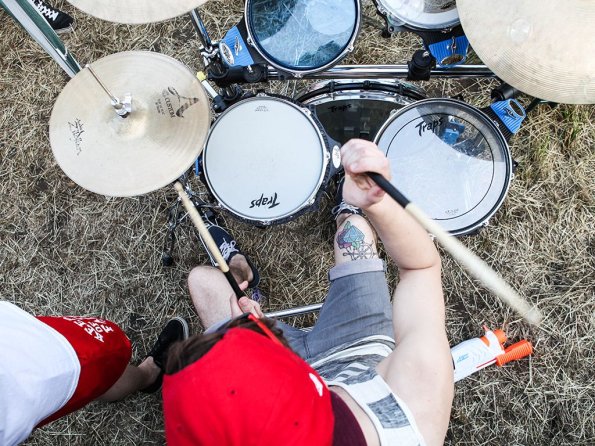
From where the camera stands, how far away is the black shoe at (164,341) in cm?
229

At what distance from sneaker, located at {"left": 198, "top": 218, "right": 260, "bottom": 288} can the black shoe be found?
0.32 metres

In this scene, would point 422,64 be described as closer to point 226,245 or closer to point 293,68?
point 293,68

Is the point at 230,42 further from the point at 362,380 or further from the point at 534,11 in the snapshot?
the point at 362,380

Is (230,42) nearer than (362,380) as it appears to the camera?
No

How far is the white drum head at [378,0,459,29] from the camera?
5.86 ft

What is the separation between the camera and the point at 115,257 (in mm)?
2463

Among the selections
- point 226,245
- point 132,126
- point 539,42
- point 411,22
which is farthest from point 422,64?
point 226,245

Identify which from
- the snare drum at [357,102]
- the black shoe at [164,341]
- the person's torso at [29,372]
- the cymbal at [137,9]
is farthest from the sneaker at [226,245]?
the cymbal at [137,9]

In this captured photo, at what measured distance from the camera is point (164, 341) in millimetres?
2309

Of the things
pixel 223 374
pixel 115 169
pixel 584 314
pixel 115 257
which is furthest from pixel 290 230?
pixel 223 374

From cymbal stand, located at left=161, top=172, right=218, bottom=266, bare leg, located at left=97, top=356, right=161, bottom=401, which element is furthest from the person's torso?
cymbal stand, located at left=161, top=172, right=218, bottom=266

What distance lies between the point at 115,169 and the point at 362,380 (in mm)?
957

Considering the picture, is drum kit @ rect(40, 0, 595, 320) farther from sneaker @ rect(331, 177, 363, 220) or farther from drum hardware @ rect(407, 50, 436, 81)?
sneaker @ rect(331, 177, 363, 220)

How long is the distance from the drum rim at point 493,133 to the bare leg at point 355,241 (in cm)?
29
